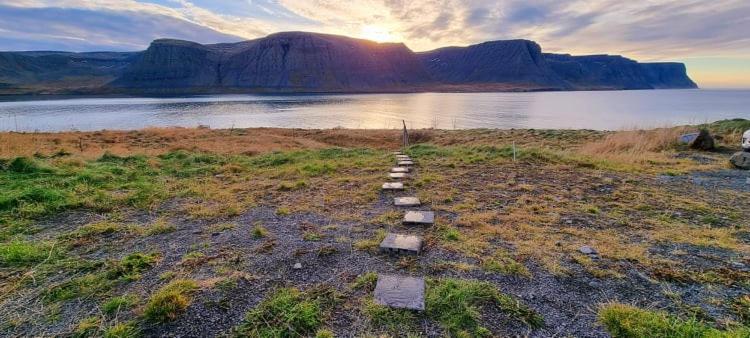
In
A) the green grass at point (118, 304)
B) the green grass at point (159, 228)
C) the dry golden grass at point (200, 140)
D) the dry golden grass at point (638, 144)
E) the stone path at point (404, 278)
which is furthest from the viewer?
the dry golden grass at point (200, 140)

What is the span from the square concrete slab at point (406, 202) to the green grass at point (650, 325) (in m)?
3.23

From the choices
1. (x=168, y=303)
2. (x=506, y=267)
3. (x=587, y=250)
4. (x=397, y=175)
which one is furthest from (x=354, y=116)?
(x=168, y=303)

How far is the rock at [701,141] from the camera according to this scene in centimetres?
1110

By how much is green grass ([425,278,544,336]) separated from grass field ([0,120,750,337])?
15 millimetres

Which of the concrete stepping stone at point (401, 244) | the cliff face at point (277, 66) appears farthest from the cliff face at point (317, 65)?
the concrete stepping stone at point (401, 244)

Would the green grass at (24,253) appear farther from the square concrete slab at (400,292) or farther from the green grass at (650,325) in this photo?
the green grass at (650,325)

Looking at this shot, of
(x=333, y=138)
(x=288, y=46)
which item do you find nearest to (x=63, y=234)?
(x=333, y=138)

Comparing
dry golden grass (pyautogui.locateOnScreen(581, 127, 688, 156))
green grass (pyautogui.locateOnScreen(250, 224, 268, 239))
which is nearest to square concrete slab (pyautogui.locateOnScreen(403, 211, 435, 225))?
green grass (pyautogui.locateOnScreen(250, 224, 268, 239))

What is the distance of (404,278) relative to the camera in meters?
3.25

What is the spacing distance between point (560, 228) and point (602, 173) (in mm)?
4415

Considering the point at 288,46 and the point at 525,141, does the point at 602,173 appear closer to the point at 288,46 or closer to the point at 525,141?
the point at 525,141

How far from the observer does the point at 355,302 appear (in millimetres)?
2918

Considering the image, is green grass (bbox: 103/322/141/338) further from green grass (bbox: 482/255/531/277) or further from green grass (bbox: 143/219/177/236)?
green grass (bbox: 482/255/531/277)

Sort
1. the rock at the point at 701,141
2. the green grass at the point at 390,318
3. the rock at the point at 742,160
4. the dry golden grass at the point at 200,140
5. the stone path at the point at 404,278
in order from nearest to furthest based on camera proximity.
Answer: the green grass at the point at 390,318, the stone path at the point at 404,278, the rock at the point at 742,160, the rock at the point at 701,141, the dry golden grass at the point at 200,140
